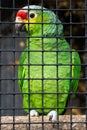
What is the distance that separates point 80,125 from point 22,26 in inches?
22.8

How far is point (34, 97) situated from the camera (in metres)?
2.18

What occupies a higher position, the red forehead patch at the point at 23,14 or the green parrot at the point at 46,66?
the red forehead patch at the point at 23,14

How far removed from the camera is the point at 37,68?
6.82 ft

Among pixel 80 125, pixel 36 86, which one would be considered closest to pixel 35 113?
pixel 36 86

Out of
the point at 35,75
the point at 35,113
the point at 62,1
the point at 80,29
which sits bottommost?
the point at 35,113

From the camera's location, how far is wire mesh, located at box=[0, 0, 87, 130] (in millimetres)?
1439

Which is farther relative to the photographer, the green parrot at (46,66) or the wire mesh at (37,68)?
the green parrot at (46,66)

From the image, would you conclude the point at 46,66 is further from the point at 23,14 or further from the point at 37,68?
the point at 23,14

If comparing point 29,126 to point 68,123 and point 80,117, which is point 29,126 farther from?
point 80,117

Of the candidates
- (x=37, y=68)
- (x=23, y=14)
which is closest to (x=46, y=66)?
(x=37, y=68)

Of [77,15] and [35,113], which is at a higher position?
[77,15]

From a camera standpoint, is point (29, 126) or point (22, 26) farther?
point (22, 26)

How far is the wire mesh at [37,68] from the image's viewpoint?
4.72ft

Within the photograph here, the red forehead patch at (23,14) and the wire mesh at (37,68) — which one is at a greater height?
the red forehead patch at (23,14)
